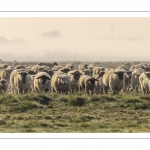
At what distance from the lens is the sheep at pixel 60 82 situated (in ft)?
61.7

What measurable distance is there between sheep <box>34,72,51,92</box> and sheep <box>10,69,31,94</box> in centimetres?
28

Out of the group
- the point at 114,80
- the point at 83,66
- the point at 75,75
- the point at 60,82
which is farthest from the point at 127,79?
the point at 60,82

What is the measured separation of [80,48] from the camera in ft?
55.8

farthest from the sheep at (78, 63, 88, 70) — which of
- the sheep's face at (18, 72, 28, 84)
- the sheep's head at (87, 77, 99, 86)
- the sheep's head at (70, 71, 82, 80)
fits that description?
the sheep's face at (18, 72, 28, 84)

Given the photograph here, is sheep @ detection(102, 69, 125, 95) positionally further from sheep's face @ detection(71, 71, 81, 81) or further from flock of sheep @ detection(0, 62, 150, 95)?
sheep's face @ detection(71, 71, 81, 81)

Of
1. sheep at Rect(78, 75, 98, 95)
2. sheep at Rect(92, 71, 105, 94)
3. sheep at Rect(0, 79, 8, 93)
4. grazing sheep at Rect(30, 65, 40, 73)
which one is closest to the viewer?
sheep at Rect(0, 79, 8, 93)

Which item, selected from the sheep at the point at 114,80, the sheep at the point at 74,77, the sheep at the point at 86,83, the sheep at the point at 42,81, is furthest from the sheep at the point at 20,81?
the sheep at the point at 114,80

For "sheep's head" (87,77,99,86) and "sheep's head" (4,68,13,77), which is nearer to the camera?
"sheep's head" (4,68,13,77)

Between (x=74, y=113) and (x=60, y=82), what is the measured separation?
8.85 ft

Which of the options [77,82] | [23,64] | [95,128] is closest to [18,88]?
[23,64]

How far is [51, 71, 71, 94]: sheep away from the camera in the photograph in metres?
18.8

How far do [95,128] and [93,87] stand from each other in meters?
2.78

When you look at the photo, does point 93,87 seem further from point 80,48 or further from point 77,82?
point 80,48

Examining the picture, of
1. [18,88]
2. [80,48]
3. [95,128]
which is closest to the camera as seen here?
[95,128]
